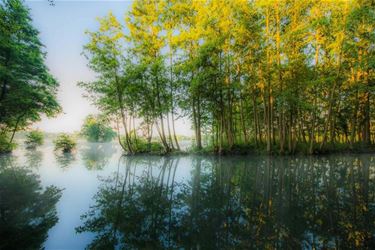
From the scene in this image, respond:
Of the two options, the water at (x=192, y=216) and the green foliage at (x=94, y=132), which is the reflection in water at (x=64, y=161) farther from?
the green foliage at (x=94, y=132)

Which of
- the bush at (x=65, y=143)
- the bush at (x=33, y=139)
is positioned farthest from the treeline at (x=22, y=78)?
the bush at (x=33, y=139)

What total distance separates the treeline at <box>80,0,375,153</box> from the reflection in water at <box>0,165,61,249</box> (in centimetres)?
1561

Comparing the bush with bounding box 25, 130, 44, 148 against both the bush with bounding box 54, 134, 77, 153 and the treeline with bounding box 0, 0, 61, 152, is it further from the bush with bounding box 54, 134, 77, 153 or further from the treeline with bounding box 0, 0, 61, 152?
the treeline with bounding box 0, 0, 61, 152

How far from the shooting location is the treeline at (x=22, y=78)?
72.8 ft

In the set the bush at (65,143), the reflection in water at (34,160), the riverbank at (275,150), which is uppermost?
the bush at (65,143)

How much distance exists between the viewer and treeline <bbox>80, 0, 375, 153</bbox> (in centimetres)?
2017

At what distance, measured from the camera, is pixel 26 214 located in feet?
17.3

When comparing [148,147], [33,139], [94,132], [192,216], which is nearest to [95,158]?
[148,147]

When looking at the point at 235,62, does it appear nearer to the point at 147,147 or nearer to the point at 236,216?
the point at 147,147

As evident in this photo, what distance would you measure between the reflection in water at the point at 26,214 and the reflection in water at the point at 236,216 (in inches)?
33.1

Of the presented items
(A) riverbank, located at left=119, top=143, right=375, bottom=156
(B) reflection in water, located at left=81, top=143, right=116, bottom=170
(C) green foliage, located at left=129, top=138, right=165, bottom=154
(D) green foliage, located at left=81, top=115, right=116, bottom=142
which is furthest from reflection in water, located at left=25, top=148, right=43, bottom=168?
(D) green foliage, located at left=81, top=115, right=116, bottom=142

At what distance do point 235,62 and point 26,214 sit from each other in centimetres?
2203

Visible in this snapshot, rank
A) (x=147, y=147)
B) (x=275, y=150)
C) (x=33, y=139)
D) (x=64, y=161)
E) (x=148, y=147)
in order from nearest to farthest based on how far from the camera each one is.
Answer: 1. (x=64, y=161)
2. (x=275, y=150)
3. (x=148, y=147)
4. (x=147, y=147)
5. (x=33, y=139)

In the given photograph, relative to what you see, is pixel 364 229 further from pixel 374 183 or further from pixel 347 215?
pixel 374 183
